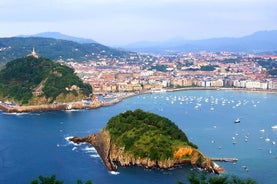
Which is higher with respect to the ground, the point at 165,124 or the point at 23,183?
the point at 165,124

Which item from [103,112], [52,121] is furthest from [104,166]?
[103,112]

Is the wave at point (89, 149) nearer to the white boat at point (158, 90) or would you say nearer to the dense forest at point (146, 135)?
the dense forest at point (146, 135)

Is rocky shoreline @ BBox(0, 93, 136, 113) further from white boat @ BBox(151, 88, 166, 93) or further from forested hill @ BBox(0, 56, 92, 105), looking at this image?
white boat @ BBox(151, 88, 166, 93)

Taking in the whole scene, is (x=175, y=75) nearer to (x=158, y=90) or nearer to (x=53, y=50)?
(x=158, y=90)

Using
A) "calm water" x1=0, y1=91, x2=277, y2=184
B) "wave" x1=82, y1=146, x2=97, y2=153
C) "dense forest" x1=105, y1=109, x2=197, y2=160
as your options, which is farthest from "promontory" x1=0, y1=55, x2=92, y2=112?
"dense forest" x1=105, y1=109, x2=197, y2=160

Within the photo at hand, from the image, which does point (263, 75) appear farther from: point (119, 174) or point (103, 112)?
point (119, 174)

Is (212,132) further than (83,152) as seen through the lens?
Yes
